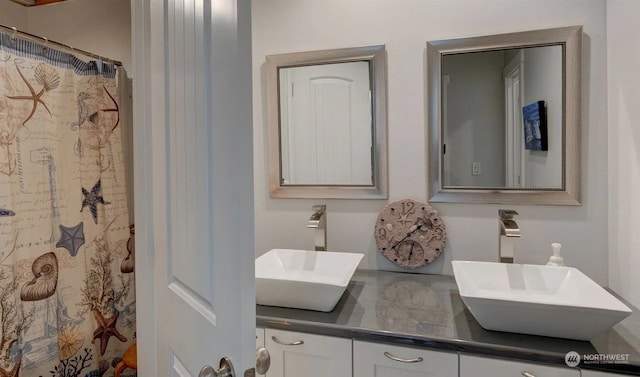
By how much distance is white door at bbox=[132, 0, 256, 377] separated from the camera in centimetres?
62

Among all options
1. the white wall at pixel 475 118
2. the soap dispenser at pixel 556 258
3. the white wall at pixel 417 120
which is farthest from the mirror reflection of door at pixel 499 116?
the soap dispenser at pixel 556 258

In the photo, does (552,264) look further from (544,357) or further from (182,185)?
(182,185)

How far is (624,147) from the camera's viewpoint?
1.35 meters

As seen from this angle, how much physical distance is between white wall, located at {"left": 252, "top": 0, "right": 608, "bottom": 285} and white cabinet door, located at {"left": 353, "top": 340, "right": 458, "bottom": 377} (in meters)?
0.65

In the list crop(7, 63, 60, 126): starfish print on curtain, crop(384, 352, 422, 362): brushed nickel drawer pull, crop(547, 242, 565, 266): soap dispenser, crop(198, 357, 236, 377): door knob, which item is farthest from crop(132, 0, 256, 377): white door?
crop(547, 242, 565, 266): soap dispenser

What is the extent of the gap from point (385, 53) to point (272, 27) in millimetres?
606

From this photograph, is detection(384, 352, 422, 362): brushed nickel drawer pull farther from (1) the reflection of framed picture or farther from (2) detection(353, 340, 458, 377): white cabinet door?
(1) the reflection of framed picture

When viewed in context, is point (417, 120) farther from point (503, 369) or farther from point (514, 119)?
point (503, 369)

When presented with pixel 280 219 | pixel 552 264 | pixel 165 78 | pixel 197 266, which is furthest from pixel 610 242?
pixel 165 78

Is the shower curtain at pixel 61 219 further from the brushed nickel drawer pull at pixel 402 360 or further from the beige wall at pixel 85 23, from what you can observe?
the brushed nickel drawer pull at pixel 402 360

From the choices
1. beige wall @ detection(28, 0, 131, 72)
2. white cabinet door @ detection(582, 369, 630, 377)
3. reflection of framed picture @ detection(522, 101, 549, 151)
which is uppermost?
beige wall @ detection(28, 0, 131, 72)

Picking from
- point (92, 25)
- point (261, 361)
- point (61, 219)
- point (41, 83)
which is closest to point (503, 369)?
point (261, 361)

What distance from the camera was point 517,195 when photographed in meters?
1.57

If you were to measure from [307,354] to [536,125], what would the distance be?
131 centimetres
